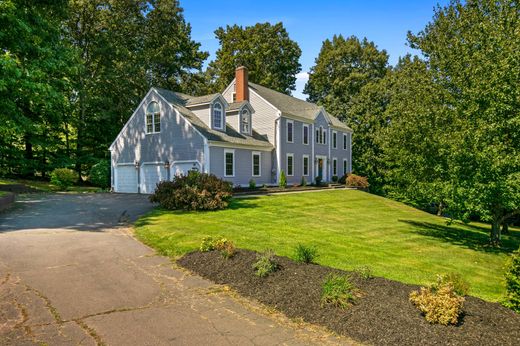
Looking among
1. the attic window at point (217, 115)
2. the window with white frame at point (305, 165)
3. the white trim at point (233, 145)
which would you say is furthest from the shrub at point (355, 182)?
the attic window at point (217, 115)

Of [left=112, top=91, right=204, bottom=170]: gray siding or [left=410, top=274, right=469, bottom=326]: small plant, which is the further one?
[left=112, top=91, right=204, bottom=170]: gray siding

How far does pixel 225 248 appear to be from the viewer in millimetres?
8438

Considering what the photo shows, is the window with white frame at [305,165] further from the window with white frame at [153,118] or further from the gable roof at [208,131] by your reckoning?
the window with white frame at [153,118]

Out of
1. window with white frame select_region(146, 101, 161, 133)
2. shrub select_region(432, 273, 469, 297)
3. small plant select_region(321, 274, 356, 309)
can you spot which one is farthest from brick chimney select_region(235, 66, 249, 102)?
shrub select_region(432, 273, 469, 297)

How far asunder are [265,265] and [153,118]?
22.6m

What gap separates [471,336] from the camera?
457 cm

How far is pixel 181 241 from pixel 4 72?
10460 mm

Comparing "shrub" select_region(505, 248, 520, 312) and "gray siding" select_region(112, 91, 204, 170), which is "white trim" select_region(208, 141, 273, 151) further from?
"shrub" select_region(505, 248, 520, 312)

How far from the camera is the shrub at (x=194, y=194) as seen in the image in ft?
54.6

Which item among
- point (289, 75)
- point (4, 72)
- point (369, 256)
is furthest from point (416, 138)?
point (289, 75)

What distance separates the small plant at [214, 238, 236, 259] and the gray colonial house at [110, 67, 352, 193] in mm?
15351

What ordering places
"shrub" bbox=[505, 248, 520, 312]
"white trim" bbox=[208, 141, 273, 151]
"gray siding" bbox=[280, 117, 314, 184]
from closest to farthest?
"shrub" bbox=[505, 248, 520, 312] → "white trim" bbox=[208, 141, 273, 151] → "gray siding" bbox=[280, 117, 314, 184]

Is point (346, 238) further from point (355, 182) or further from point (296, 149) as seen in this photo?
point (355, 182)

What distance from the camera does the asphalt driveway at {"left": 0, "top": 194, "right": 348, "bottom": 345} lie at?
Answer: 4.84 m
